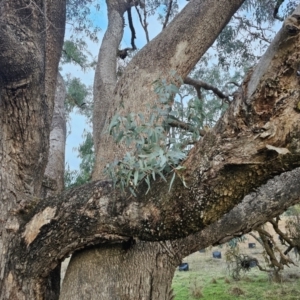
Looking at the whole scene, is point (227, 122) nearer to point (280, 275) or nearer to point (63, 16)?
point (63, 16)

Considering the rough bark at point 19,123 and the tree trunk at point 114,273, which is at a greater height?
the rough bark at point 19,123

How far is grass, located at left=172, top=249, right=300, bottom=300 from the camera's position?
412 centimetres

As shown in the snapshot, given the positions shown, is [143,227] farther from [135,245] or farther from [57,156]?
[57,156]

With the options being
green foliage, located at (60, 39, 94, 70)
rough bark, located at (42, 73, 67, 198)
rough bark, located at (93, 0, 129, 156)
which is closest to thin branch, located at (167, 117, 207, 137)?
rough bark, located at (93, 0, 129, 156)

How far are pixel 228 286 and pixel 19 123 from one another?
3.58 metres

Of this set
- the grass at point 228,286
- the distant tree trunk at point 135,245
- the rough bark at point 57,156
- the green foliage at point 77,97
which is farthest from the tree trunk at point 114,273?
the green foliage at point 77,97

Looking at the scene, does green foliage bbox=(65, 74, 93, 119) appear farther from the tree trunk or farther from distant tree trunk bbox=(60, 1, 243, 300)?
the tree trunk

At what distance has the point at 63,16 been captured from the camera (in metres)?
2.11

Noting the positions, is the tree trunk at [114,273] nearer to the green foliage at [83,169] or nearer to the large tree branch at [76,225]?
the large tree branch at [76,225]

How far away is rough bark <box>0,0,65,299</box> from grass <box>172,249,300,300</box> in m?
2.94

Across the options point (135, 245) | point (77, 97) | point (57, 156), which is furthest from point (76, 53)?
point (135, 245)

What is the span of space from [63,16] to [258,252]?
4882mm

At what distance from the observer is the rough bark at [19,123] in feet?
4.76

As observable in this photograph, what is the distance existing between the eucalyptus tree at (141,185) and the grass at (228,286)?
8.46 feet
